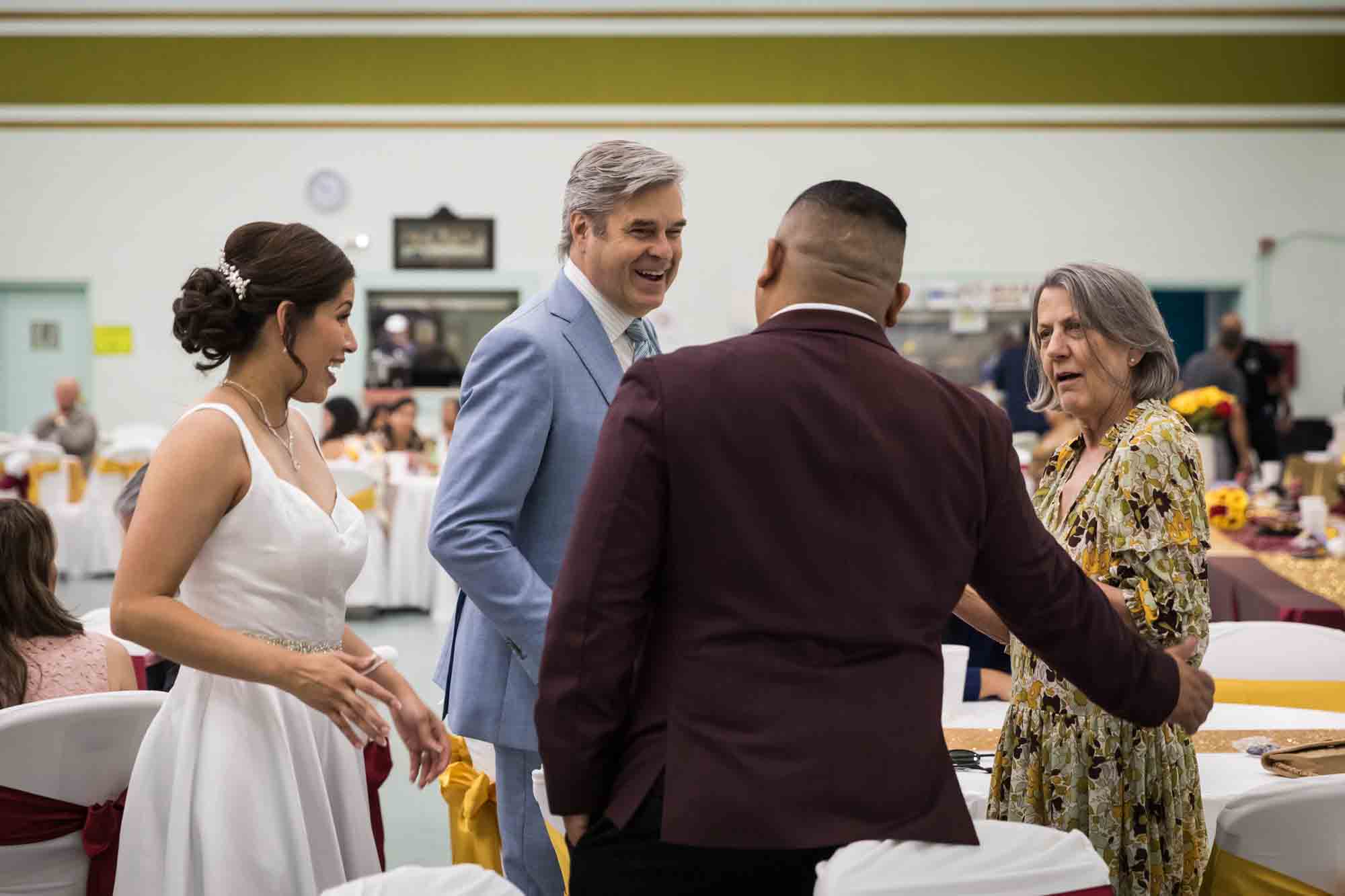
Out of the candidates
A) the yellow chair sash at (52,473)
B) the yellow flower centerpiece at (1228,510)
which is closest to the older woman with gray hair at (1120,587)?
the yellow flower centerpiece at (1228,510)

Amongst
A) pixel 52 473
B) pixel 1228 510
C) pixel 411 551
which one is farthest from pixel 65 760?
pixel 52 473

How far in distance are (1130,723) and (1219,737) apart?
2.37 ft

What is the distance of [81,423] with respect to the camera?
31.9 feet

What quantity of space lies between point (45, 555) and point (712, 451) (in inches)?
71.6

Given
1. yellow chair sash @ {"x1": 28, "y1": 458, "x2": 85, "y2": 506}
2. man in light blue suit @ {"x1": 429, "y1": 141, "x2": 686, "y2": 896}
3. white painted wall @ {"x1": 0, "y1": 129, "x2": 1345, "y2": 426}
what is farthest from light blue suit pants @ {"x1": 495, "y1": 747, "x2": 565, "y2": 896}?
white painted wall @ {"x1": 0, "y1": 129, "x2": 1345, "y2": 426}

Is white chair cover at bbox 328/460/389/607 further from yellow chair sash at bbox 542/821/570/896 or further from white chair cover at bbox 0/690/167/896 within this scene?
yellow chair sash at bbox 542/821/570/896

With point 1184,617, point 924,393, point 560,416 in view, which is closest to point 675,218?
point 560,416

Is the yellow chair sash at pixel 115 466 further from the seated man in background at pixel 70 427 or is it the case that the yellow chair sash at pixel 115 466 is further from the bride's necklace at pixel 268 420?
the bride's necklace at pixel 268 420

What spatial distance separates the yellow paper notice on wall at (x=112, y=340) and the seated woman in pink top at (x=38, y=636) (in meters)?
9.92

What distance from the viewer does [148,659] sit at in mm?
3186

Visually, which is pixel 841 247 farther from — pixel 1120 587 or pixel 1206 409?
pixel 1206 409

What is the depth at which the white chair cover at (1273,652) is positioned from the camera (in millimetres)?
3432

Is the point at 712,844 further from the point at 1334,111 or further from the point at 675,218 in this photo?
the point at 1334,111

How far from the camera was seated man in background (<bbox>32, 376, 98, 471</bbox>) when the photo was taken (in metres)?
9.56
